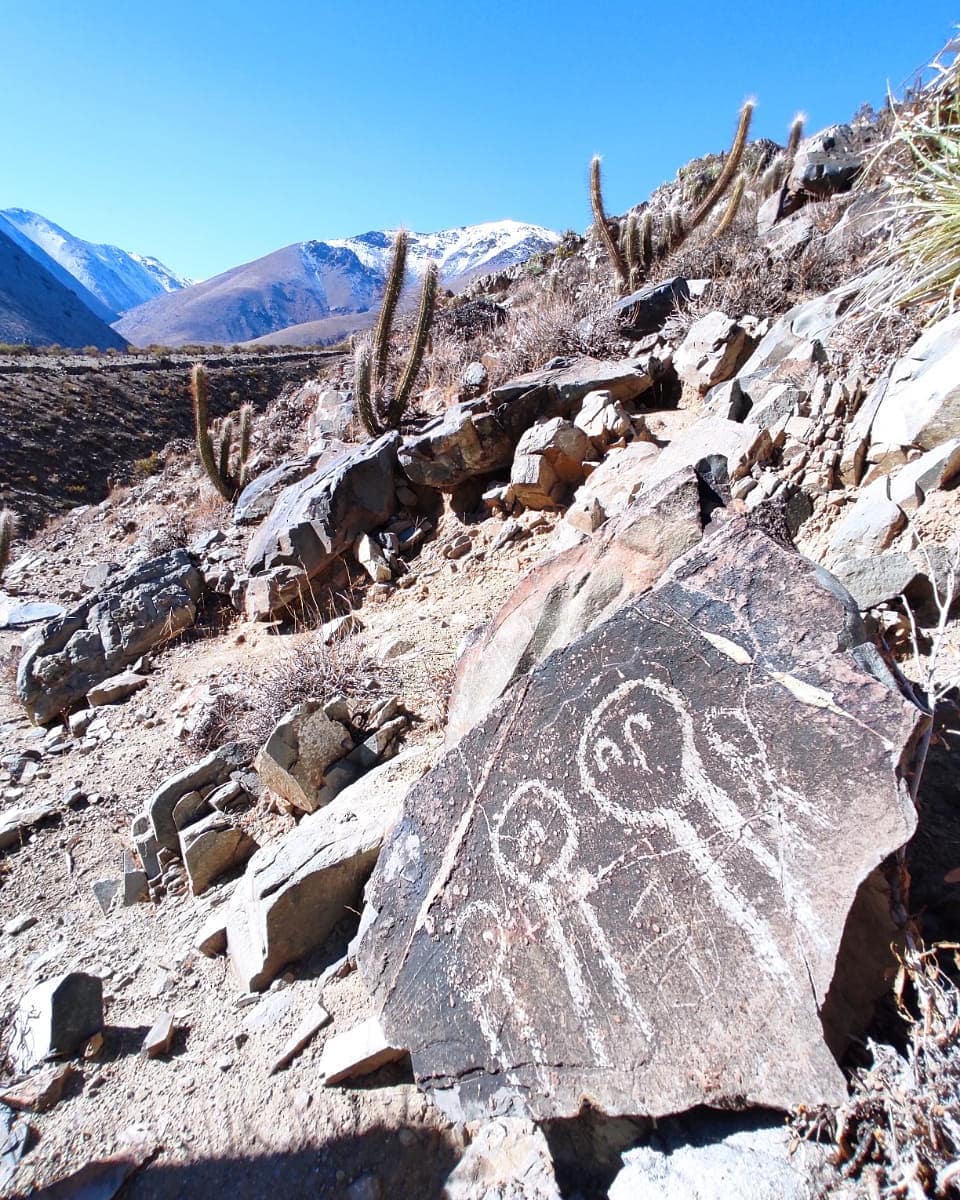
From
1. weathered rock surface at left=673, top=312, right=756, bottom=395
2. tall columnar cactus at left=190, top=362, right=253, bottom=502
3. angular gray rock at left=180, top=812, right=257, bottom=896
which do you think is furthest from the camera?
tall columnar cactus at left=190, top=362, right=253, bottom=502

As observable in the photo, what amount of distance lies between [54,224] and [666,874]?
795 feet

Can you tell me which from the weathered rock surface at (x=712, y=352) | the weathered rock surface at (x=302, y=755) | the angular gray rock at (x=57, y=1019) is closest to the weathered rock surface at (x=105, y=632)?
the weathered rock surface at (x=302, y=755)

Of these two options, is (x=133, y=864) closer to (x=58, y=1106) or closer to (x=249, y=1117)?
(x=58, y=1106)

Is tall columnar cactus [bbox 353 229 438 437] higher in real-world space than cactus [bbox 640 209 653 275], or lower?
lower

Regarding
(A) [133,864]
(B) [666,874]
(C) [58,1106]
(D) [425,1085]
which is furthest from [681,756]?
(A) [133,864]

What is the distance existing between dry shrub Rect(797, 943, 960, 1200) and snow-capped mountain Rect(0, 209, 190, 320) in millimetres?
177410

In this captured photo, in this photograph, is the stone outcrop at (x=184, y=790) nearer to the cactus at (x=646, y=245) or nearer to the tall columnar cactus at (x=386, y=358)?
the tall columnar cactus at (x=386, y=358)

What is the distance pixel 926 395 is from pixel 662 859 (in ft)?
9.23

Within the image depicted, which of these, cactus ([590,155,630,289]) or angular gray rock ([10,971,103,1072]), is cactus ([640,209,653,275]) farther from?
angular gray rock ([10,971,103,1072])

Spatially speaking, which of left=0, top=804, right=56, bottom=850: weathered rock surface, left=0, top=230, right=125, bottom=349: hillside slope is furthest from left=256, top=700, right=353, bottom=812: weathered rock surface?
left=0, top=230, right=125, bottom=349: hillside slope

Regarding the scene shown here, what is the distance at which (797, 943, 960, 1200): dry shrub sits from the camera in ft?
3.40

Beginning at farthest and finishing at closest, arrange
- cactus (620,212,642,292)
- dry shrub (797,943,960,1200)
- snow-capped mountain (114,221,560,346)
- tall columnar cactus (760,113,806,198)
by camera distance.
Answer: snow-capped mountain (114,221,560,346) → tall columnar cactus (760,113,806,198) → cactus (620,212,642,292) → dry shrub (797,943,960,1200)

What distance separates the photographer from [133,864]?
304 centimetres

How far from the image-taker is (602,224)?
8.86 meters
